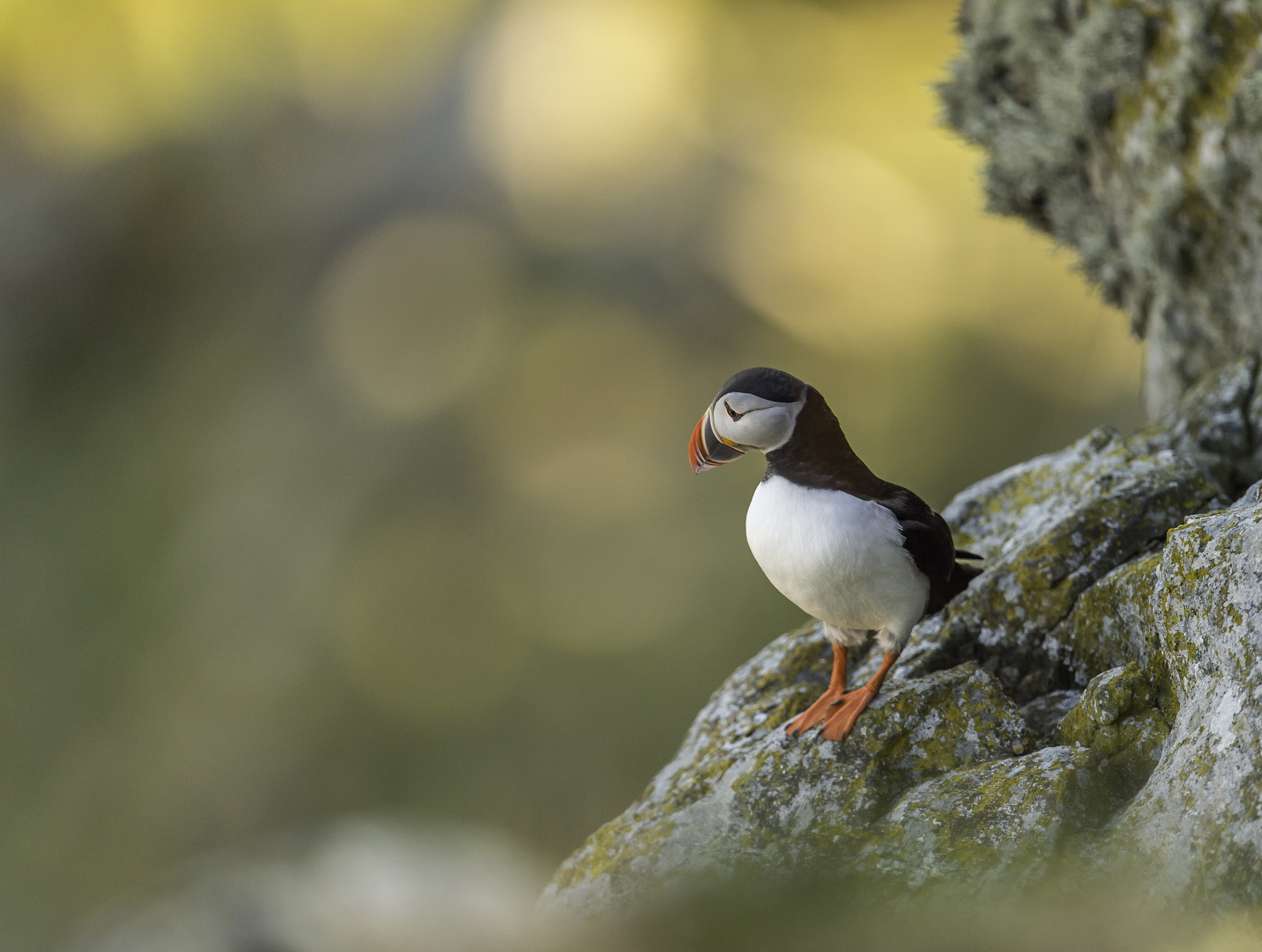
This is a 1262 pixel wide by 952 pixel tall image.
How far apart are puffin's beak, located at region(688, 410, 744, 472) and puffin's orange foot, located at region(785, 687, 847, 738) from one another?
1127 millimetres

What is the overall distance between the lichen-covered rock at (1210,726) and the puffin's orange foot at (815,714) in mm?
1226

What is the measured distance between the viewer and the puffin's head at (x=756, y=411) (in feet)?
11.4

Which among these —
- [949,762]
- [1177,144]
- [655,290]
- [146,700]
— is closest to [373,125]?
[655,290]

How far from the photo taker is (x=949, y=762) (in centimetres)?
344

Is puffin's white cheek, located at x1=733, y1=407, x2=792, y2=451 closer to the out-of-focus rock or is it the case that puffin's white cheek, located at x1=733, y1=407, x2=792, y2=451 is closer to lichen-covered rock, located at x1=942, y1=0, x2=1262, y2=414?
the out-of-focus rock

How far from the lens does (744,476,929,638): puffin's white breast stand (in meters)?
3.43

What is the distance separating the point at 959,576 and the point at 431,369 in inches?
629

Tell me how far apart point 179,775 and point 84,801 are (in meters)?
2.56

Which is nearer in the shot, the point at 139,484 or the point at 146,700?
the point at 146,700

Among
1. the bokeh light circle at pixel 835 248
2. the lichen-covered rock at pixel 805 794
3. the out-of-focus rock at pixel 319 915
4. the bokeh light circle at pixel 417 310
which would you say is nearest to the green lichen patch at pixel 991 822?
the lichen-covered rock at pixel 805 794

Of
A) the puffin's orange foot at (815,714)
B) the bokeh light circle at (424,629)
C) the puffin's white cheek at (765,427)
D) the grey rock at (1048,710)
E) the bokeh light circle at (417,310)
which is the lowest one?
the grey rock at (1048,710)

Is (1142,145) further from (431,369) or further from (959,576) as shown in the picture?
(431,369)

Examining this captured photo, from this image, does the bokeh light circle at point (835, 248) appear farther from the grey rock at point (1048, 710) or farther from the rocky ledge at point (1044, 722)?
the grey rock at point (1048, 710)

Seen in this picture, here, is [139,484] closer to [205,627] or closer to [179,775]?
[205,627]
